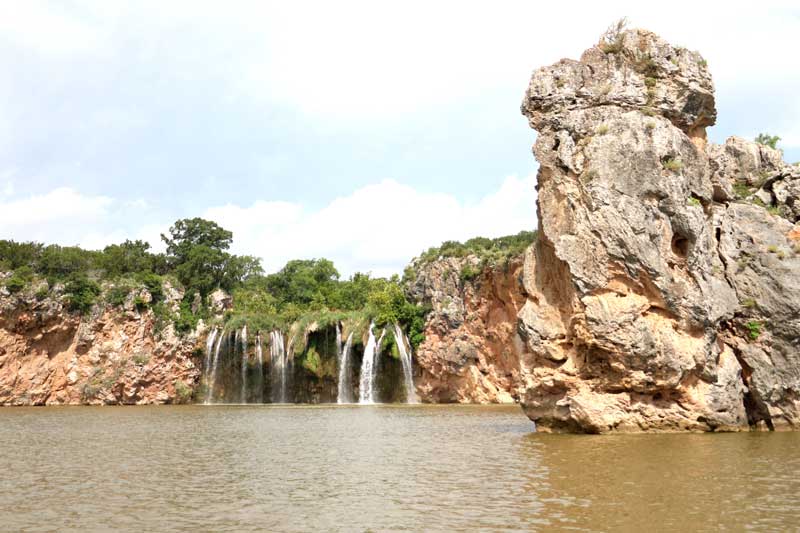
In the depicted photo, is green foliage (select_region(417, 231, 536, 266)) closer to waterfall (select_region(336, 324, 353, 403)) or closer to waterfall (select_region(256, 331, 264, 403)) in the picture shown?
waterfall (select_region(336, 324, 353, 403))

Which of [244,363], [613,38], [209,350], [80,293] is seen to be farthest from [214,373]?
[613,38]

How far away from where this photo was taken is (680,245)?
21234 millimetres

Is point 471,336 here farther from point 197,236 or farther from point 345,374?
point 197,236

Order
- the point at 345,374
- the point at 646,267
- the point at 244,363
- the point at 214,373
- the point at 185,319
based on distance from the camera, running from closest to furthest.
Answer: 1. the point at 646,267
2. the point at 345,374
3. the point at 244,363
4. the point at 214,373
5. the point at 185,319

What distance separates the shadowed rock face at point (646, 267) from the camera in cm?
1978

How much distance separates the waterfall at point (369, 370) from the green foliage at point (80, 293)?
68.8ft

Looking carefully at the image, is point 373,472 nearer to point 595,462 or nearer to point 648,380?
point 595,462

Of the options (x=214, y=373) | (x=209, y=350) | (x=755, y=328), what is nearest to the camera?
(x=755, y=328)

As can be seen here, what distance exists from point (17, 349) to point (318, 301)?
27.8 metres

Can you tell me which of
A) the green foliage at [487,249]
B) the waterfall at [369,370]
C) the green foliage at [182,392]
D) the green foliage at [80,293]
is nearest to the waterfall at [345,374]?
the waterfall at [369,370]

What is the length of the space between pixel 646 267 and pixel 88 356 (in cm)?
4308

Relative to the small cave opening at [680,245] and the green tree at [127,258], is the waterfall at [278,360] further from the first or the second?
the small cave opening at [680,245]

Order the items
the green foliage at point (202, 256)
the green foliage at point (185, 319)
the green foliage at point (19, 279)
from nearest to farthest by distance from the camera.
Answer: the green foliage at point (19, 279) < the green foliage at point (185, 319) < the green foliage at point (202, 256)

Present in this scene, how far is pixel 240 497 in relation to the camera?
12172 mm
